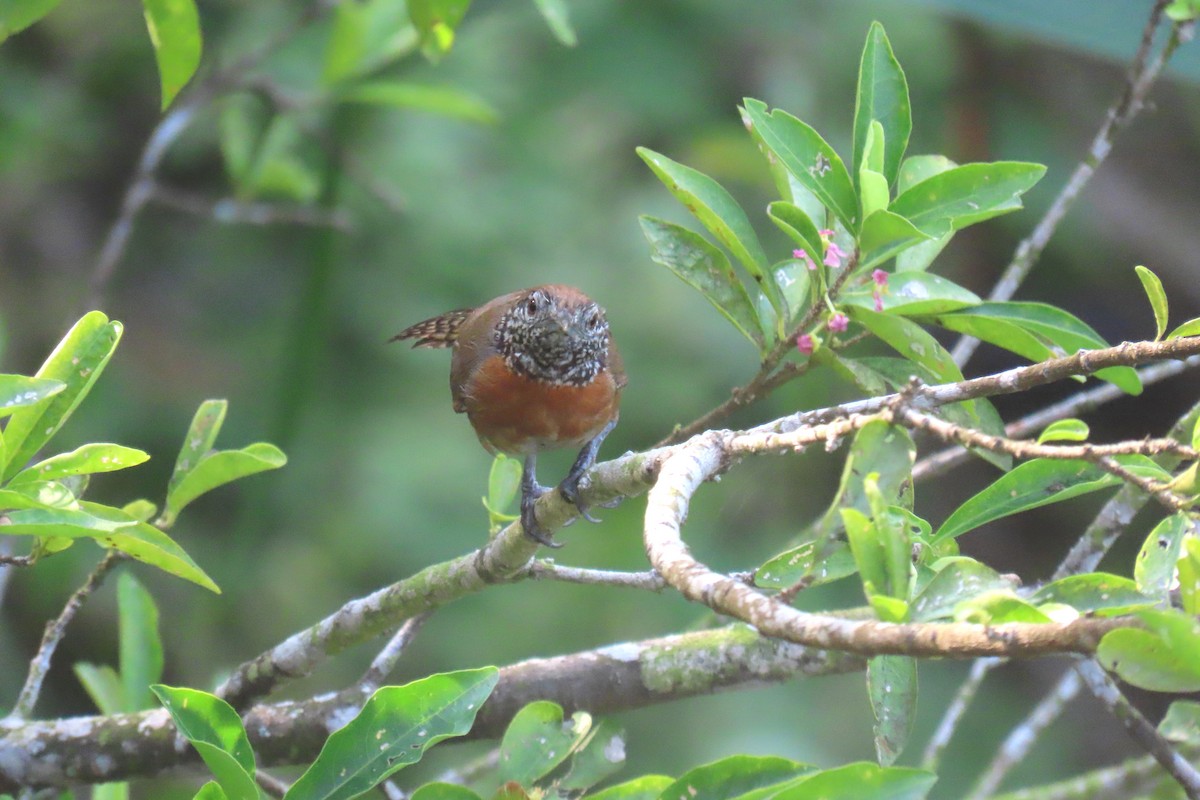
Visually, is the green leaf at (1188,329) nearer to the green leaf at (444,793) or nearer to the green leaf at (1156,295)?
the green leaf at (1156,295)

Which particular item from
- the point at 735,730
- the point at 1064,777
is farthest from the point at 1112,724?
the point at 735,730

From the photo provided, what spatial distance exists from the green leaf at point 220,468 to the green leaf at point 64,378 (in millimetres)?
276

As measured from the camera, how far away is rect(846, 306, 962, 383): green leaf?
2.08 meters

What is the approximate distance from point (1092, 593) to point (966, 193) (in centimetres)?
84

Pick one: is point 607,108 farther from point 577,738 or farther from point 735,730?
point 577,738

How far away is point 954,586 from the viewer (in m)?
1.37

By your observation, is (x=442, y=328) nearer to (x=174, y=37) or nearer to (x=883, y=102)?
(x=174, y=37)

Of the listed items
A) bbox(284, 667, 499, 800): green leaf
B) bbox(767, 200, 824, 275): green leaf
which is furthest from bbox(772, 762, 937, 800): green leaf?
bbox(767, 200, 824, 275): green leaf

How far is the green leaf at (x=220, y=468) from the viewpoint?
6.80 ft

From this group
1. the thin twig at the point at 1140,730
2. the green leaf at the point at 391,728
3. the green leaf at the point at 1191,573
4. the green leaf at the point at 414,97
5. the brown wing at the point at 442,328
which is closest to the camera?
the green leaf at the point at 1191,573

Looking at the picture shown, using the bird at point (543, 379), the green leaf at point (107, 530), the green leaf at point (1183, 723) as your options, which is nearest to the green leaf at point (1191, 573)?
the green leaf at point (1183, 723)

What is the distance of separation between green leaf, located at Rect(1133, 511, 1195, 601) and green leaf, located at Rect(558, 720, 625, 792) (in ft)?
2.99

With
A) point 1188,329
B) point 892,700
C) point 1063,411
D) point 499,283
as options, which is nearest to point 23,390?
point 892,700

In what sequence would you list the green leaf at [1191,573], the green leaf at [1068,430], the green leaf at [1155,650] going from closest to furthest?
the green leaf at [1155,650] → the green leaf at [1191,573] → the green leaf at [1068,430]
